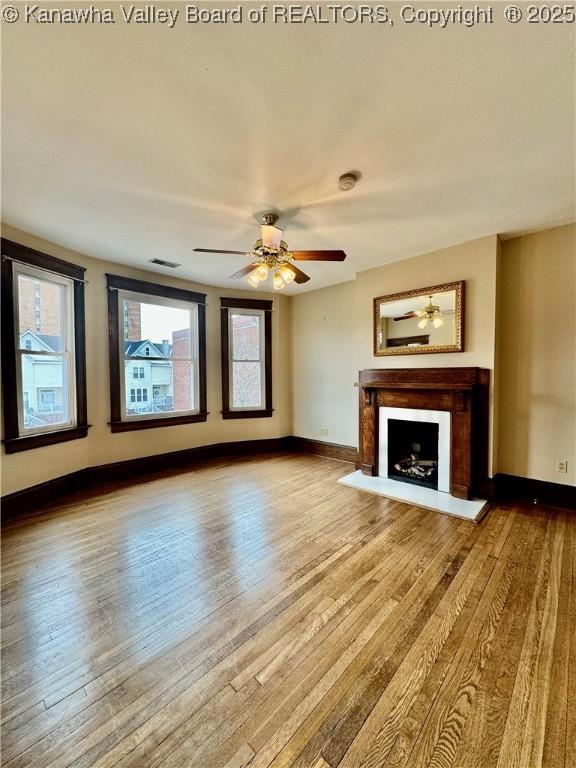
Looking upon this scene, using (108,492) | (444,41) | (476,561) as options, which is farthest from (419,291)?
(108,492)

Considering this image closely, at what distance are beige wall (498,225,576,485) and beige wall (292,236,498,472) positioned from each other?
12.2 inches

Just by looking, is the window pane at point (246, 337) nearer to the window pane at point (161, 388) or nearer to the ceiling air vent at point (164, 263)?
the window pane at point (161, 388)

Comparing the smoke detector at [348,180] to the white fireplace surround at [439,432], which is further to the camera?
the white fireplace surround at [439,432]

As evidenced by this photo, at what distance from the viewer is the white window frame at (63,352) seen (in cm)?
309

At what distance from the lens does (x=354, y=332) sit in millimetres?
4645

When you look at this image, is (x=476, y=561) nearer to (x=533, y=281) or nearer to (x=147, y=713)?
(x=147, y=713)

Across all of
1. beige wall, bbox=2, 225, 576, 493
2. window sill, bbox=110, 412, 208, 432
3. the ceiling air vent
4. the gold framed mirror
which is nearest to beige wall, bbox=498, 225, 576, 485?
beige wall, bbox=2, 225, 576, 493

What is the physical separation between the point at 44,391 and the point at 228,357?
2469 mm

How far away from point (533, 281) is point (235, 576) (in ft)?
13.0

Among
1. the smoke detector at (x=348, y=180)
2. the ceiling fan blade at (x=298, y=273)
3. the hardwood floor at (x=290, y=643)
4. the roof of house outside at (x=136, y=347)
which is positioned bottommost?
the hardwood floor at (x=290, y=643)

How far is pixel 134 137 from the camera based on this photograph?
1.82m

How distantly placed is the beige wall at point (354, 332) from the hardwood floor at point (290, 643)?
1927 millimetres

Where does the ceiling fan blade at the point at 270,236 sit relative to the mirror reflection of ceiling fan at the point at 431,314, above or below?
above

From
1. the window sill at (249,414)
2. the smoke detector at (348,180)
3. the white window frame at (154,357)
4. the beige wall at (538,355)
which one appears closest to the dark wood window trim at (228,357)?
the window sill at (249,414)
